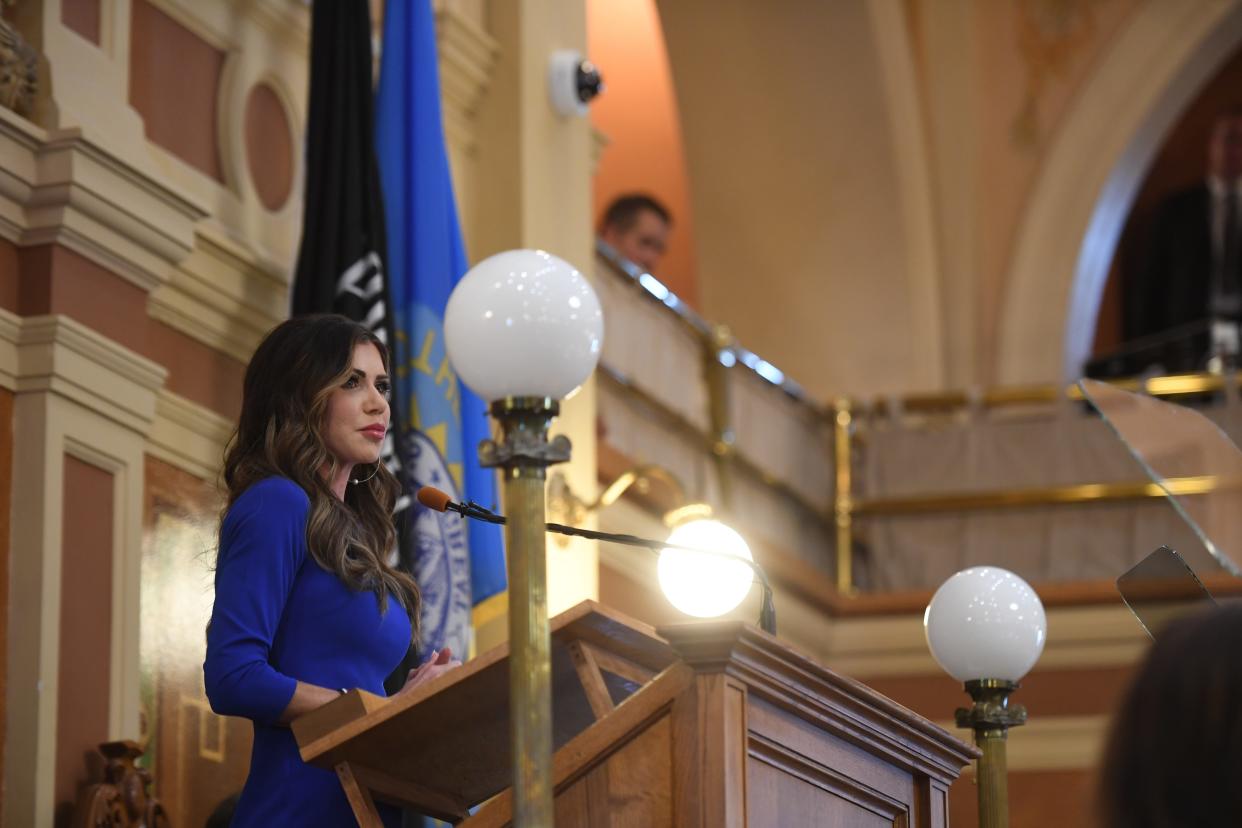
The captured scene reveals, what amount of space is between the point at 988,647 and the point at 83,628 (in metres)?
1.70

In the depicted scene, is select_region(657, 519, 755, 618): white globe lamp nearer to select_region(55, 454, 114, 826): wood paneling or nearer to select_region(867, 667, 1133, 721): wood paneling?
select_region(55, 454, 114, 826): wood paneling

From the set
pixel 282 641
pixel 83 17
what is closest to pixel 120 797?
pixel 282 641

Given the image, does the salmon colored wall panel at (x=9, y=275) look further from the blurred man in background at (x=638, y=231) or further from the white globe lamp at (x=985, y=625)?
the blurred man in background at (x=638, y=231)

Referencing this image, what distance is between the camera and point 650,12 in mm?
12539

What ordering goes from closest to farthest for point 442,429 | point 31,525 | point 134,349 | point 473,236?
point 31,525, point 134,349, point 442,429, point 473,236

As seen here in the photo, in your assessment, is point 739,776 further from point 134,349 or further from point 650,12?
point 650,12

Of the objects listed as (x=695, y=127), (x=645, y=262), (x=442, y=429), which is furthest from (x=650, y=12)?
(x=442, y=429)

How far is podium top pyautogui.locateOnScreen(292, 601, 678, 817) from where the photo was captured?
2.48m

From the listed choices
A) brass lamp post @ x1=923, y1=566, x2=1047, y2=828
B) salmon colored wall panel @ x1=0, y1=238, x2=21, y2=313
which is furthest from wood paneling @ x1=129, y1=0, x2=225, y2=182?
brass lamp post @ x1=923, y1=566, x2=1047, y2=828

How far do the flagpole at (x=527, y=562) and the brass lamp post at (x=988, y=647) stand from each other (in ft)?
3.45

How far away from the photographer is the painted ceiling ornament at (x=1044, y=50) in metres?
10.7

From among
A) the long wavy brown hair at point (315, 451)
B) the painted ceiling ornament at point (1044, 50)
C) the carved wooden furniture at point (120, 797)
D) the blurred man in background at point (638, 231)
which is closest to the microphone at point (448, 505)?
the long wavy brown hair at point (315, 451)

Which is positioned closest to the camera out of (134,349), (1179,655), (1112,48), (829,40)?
(1179,655)

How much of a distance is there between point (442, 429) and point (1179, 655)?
10.3ft
